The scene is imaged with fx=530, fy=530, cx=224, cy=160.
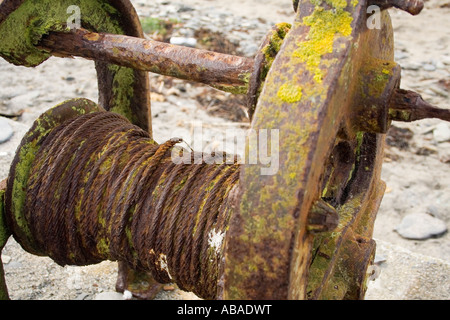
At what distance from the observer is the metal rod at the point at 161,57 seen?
2.00m

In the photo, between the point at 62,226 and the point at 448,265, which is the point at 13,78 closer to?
the point at 62,226

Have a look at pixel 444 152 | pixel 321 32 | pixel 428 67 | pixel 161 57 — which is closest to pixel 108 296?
pixel 161 57

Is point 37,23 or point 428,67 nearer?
point 37,23

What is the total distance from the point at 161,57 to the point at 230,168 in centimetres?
54

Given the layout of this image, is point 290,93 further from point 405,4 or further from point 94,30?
point 94,30

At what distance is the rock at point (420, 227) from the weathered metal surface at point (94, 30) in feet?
7.63

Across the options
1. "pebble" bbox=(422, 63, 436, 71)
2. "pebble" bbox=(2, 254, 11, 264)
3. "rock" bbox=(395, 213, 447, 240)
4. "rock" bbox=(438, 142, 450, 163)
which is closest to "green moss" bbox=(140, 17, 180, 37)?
"pebble" bbox=(422, 63, 436, 71)

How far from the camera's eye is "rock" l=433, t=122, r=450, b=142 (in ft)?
17.5

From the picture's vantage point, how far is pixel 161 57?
211 centimetres

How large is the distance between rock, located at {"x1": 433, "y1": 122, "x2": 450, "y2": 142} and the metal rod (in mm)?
3914

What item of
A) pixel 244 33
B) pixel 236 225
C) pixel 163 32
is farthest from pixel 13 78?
pixel 236 225

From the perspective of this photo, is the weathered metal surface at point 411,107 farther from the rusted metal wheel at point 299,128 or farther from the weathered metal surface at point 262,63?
the weathered metal surface at point 262,63

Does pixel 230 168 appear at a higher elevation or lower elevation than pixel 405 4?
lower

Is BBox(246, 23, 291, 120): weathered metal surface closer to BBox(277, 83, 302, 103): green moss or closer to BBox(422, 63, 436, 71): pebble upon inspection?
BBox(277, 83, 302, 103): green moss
